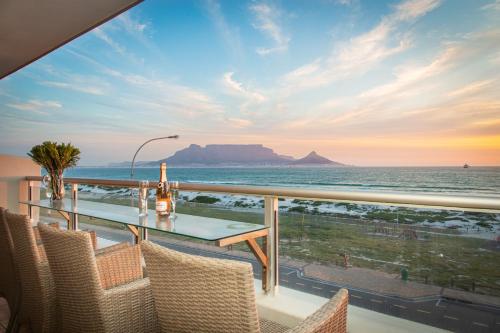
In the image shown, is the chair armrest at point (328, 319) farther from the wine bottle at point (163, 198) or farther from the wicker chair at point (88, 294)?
the wine bottle at point (163, 198)

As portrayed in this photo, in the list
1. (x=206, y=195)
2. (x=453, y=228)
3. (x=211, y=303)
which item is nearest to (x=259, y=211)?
(x=206, y=195)

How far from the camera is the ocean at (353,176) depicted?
2208 centimetres

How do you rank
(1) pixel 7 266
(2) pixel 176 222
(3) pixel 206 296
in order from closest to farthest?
(3) pixel 206 296, (2) pixel 176 222, (1) pixel 7 266

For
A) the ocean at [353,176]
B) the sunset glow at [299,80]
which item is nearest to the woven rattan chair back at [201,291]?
the ocean at [353,176]

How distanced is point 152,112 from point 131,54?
5.04m

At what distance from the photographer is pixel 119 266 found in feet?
6.17

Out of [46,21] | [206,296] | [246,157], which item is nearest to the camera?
[206,296]

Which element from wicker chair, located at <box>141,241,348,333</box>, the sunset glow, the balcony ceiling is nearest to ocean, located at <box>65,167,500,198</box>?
the sunset glow

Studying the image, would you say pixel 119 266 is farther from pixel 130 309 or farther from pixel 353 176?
pixel 353 176

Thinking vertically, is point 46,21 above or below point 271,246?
above

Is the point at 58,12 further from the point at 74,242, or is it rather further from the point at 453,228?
the point at 453,228

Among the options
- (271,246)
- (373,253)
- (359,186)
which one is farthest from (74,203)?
(359,186)

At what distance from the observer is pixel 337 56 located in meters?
26.8

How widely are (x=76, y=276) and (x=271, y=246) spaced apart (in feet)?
3.61
